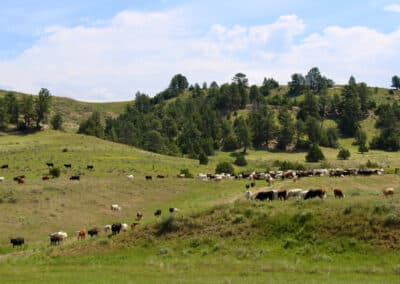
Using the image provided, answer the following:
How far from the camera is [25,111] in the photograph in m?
110

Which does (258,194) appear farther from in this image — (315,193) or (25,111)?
(25,111)

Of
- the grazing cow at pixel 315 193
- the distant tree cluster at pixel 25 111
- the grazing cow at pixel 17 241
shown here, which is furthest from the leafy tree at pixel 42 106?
the grazing cow at pixel 315 193

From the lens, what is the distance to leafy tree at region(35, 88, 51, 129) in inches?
4333

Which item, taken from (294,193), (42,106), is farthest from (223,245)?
(42,106)

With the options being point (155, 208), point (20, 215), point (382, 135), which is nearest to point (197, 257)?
point (20, 215)

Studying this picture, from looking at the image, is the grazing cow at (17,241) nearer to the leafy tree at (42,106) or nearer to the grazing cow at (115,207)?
the grazing cow at (115,207)

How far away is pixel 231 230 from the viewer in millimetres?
25141

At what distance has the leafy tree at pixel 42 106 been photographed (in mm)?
110062

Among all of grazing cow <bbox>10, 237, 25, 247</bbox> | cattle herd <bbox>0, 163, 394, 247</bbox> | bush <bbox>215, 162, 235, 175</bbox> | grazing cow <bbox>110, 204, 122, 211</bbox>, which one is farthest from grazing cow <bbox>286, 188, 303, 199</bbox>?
bush <bbox>215, 162, 235, 175</bbox>

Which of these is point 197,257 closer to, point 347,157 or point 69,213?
point 69,213

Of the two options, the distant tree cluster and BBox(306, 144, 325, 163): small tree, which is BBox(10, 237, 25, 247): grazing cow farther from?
the distant tree cluster

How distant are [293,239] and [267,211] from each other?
281 cm

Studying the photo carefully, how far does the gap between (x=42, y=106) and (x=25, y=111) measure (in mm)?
4412

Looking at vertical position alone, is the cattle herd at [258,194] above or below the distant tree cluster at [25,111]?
below
